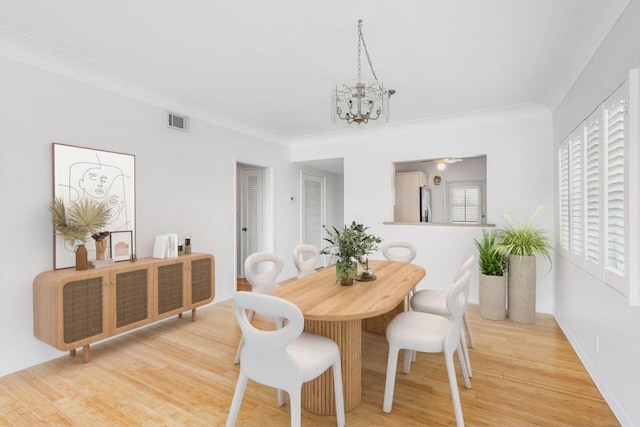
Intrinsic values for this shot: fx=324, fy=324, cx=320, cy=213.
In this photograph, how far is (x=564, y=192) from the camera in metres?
3.31

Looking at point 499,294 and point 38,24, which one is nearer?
point 38,24

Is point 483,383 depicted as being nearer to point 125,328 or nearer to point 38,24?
point 125,328

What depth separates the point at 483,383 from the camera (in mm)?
2334

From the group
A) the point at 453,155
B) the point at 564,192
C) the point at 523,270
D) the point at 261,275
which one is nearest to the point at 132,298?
the point at 261,275

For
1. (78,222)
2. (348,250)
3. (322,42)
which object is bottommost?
(348,250)

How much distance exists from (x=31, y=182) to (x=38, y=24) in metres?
1.17

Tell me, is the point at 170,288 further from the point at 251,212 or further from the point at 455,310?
the point at 455,310

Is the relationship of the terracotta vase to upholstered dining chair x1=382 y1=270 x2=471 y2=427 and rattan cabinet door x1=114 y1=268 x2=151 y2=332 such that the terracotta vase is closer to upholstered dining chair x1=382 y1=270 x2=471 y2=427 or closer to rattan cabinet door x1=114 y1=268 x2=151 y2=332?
rattan cabinet door x1=114 y1=268 x2=151 y2=332

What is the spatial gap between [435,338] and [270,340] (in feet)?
3.35

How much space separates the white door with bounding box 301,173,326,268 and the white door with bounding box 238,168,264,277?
0.94 metres

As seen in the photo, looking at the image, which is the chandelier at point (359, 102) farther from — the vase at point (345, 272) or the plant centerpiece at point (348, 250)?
the vase at point (345, 272)

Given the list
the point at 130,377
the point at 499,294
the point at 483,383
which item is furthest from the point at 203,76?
the point at 499,294

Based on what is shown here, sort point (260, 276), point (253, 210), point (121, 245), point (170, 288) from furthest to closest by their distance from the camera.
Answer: point (253, 210) → point (170, 288) → point (121, 245) → point (260, 276)

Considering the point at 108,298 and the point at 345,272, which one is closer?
the point at 345,272
